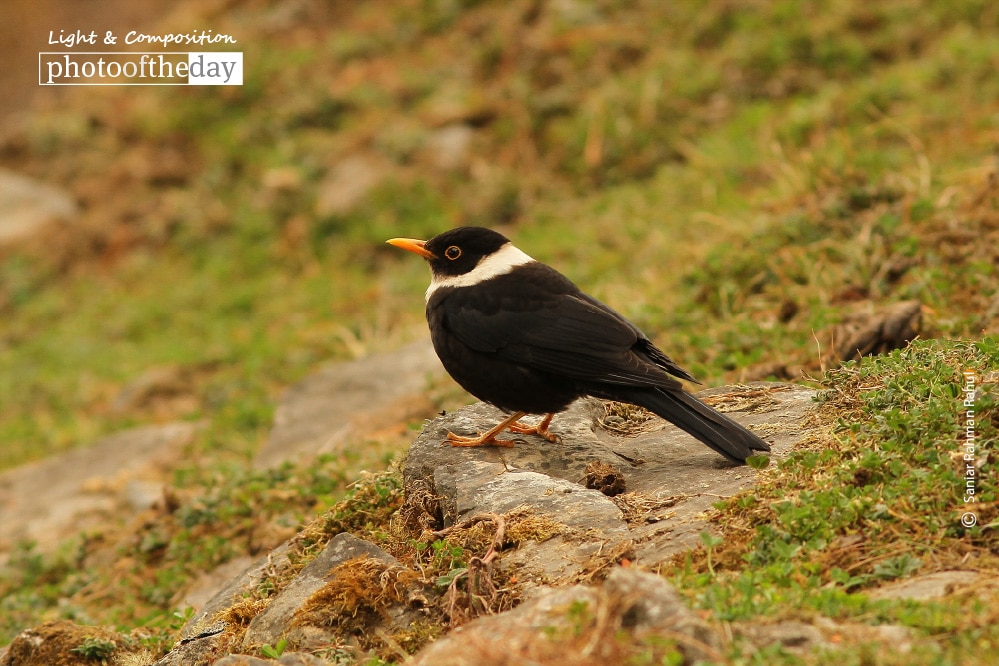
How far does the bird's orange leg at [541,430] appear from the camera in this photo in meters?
5.07

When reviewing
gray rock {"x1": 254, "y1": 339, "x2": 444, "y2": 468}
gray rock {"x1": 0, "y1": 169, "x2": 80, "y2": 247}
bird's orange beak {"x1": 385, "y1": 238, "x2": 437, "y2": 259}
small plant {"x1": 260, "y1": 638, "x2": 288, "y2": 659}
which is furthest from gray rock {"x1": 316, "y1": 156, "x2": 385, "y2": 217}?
small plant {"x1": 260, "y1": 638, "x2": 288, "y2": 659}

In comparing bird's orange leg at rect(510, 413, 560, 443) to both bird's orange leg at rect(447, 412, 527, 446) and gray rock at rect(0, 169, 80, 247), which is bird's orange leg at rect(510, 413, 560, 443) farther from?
gray rock at rect(0, 169, 80, 247)

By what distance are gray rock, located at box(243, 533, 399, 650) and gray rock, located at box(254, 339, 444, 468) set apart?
2.50 m

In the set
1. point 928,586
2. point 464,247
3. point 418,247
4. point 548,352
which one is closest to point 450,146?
point 418,247

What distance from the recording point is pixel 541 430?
5148 millimetres

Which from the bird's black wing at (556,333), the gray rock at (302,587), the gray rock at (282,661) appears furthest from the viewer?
the bird's black wing at (556,333)

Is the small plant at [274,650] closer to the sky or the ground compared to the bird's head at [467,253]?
closer to the ground

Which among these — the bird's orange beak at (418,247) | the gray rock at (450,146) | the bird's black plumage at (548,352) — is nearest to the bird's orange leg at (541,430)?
the bird's black plumage at (548,352)

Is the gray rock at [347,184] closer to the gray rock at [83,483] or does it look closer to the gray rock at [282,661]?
the gray rock at [83,483]

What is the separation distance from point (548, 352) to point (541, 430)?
1.43 ft

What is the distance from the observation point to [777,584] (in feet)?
11.4

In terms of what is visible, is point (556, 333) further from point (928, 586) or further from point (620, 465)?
point (928, 586)

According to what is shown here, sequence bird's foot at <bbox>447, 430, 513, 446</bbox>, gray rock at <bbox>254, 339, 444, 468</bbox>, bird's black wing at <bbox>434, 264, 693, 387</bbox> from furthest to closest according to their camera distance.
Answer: gray rock at <bbox>254, 339, 444, 468</bbox>, bird's foot at <bbox>447, 430, 513, 446</bbox>, bird's black wing at <bbox>434, 264, 693, 387</bbox>

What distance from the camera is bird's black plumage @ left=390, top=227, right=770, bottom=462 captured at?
4559mm
